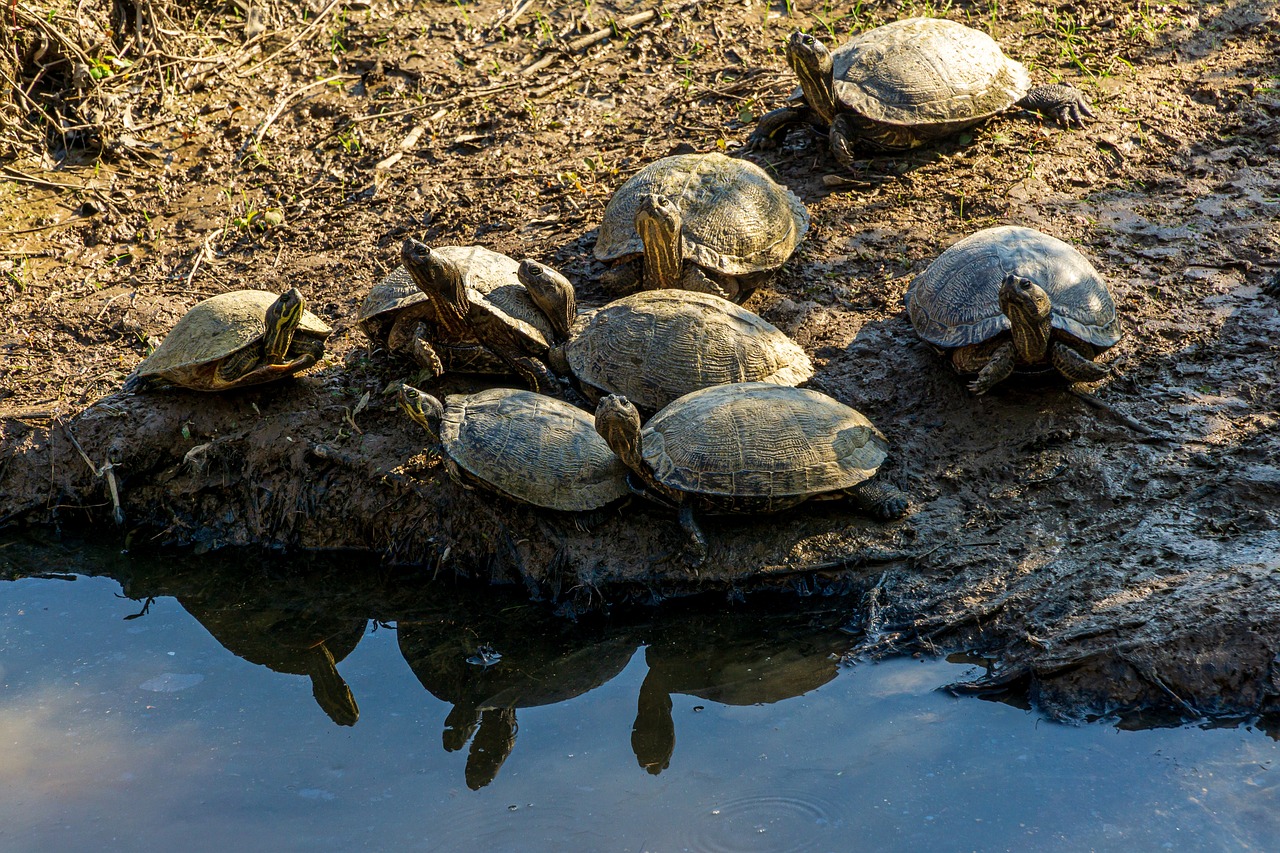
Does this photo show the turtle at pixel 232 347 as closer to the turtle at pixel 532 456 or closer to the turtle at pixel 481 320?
the turtle at pixel 481 320

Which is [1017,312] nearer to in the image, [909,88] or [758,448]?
[758,448]

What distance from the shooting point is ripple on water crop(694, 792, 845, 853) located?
3.70 m

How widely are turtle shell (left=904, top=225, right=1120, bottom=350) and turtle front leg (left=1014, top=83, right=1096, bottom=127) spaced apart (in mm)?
2669

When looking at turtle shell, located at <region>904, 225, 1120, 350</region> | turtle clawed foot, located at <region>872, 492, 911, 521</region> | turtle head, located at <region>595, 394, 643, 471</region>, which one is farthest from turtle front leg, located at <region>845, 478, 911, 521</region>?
turtle head, located at <region>595, 394, 643, 471</region>

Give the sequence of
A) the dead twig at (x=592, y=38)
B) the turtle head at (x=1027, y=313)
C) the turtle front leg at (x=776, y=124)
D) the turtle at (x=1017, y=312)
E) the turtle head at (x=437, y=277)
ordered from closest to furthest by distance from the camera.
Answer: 1. the turtle head at (x=1027, y=313)
2. the turtle at (x=1017, y=312)
3. the turtle head at (x=437, y=277)
4. the turtle front leg at (x=776, y=124)
5. the dead twig at (x=592, y=38)

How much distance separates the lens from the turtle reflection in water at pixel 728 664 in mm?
4406

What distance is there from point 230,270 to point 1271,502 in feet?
22.3

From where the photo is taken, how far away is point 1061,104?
7.93 metres

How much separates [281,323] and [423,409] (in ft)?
3.84

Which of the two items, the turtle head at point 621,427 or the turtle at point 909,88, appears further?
the turtle at point 909,88

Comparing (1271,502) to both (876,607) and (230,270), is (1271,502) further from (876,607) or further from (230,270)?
(230,270)

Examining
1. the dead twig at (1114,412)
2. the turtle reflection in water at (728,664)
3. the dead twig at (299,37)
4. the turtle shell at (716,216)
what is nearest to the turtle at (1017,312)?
the dead twig at (1114,412)

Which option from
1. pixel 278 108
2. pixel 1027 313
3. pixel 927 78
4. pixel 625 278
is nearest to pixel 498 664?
pixel 625 278

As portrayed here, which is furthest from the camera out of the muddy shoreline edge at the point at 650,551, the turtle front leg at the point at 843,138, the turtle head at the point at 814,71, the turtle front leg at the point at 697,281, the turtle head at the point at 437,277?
the turtle front leg at the point at 843,138
